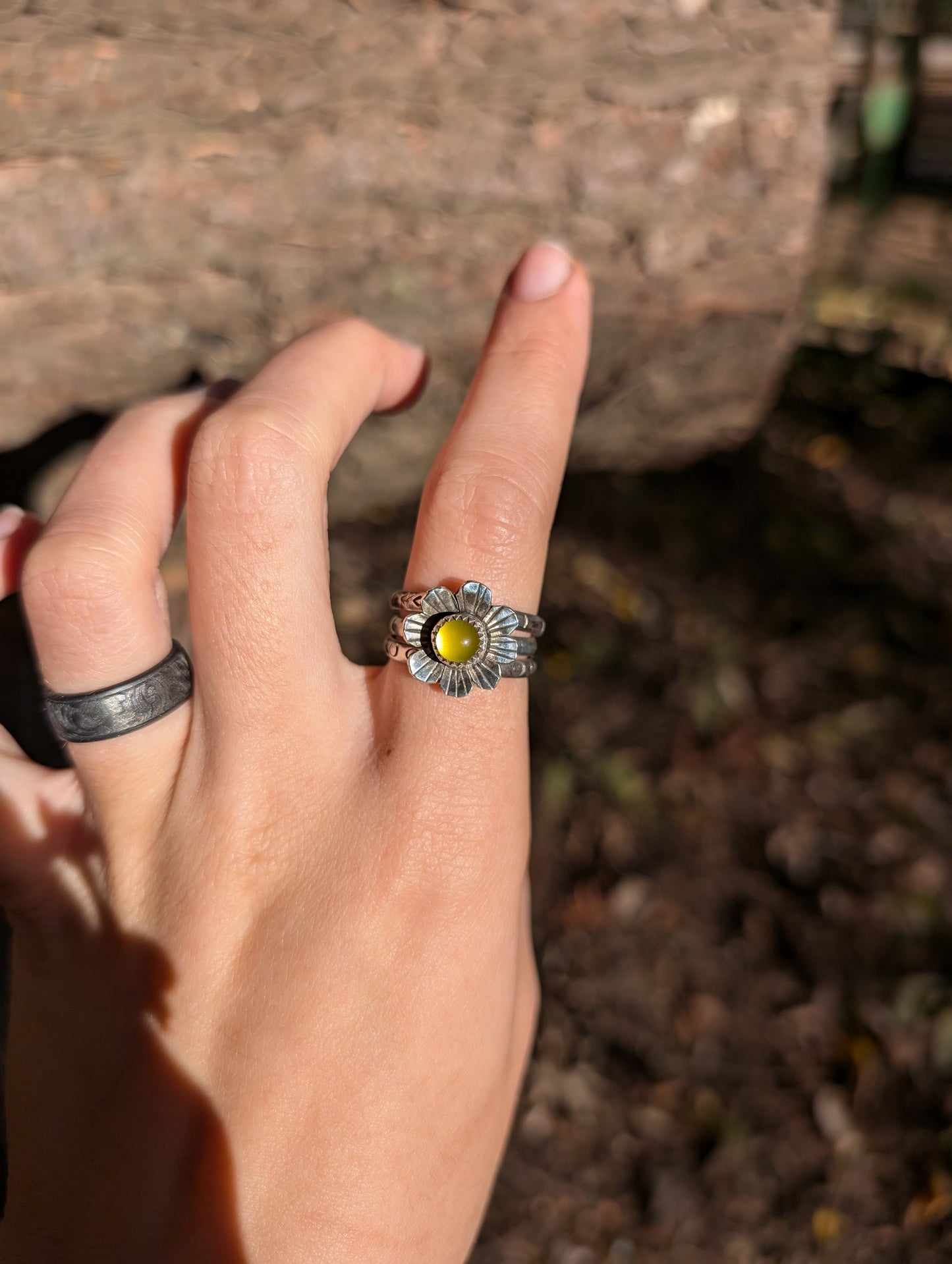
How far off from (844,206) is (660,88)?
2147 millimetres

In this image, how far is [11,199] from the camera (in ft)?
4.93

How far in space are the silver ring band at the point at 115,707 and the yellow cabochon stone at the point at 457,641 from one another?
1.36 feet

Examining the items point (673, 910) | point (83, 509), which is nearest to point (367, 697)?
point (83, 509)

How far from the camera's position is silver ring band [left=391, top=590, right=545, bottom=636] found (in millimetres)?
1233

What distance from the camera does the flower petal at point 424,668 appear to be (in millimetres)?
1220

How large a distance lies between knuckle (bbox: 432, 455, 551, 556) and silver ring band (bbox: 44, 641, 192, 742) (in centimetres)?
47

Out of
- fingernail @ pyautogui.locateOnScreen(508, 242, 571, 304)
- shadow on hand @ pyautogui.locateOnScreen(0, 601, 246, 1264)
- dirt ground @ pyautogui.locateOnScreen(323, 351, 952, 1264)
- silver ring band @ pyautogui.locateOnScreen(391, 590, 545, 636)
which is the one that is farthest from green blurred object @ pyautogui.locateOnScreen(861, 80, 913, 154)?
shadow on hand @ pyautogui.locateOnScreen(0, 601, 246, 1264)

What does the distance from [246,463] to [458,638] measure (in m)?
0.38

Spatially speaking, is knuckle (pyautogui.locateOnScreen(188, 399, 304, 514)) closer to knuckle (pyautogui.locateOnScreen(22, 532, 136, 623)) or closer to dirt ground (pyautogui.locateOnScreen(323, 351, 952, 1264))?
knuckle (pyautogui.locateOnScreen(22, 532, 136, 623))

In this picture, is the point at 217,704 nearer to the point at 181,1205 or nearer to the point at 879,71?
the point at 181,1205

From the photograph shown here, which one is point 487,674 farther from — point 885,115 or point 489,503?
point 885,115

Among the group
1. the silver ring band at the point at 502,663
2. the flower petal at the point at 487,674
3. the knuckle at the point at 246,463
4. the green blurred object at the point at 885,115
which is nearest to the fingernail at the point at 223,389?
the knuckle at the point at 246,463

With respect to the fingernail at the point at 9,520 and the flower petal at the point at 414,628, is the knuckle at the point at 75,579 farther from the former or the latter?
the flower petal at the point at 414,628

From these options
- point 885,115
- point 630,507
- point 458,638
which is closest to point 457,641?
point 458,638
